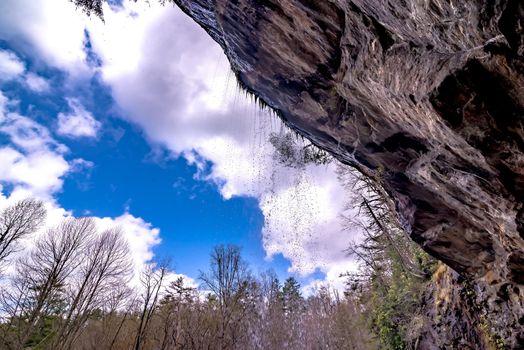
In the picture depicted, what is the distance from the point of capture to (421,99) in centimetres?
405

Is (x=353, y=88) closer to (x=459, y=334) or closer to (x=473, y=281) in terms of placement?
(x=473, y=281)

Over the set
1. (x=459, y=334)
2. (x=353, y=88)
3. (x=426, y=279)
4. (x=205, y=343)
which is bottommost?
(x=459, y=334)

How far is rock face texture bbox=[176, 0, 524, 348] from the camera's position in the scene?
339 cm

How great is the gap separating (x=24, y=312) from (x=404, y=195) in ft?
75.5

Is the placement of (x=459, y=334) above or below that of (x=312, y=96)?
below

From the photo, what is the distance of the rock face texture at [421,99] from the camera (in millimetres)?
3393

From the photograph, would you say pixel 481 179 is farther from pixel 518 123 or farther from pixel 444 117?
pixel 444 117

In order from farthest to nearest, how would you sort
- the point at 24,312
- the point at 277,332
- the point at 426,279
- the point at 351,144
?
the point at 277,332 < the point at 24,312 < the point at 426,279 < the point at 351,144

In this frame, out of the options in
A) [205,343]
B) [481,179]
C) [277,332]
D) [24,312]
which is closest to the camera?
[481,179]

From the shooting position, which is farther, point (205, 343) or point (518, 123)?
point (205, 343)

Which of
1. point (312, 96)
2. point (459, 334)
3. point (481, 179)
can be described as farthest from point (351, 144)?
point (459, 334)

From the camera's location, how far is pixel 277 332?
20.9 m

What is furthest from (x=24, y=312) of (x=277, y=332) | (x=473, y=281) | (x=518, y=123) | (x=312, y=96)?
(x=518, y=123)

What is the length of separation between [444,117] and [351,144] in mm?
3254
